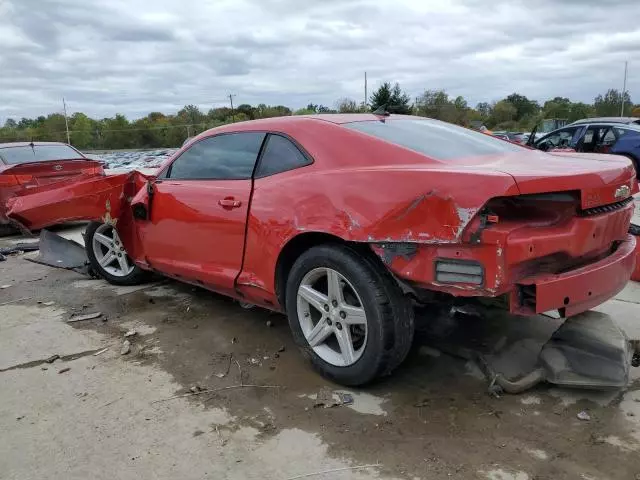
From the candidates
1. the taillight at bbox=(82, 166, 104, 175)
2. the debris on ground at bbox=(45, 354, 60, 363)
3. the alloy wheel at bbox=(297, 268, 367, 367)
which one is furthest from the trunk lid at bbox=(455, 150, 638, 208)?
the taillight at bbox=(82, 166, 104, 175)

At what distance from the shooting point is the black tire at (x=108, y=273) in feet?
17.4

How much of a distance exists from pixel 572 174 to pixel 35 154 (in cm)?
855

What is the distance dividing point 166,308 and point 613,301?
3.64 meters

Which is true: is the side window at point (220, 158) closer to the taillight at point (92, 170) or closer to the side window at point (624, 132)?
the taillight at point (92, 170)

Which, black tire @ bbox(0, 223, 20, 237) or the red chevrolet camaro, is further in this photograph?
black tire @ bbox(0, 223, 20, 237)

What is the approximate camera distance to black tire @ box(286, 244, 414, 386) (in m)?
2.85

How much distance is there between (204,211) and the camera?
3883mm

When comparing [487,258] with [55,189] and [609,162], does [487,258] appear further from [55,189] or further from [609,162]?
[55,189]

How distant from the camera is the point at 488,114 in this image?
2726 inches

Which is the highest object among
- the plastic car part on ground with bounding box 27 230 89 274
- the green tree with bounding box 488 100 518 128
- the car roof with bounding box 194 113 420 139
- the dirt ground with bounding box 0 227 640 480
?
the green tree with bounding box 488 100 518 128

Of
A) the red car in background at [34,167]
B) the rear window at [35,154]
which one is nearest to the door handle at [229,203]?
the red car in background at [34,167]

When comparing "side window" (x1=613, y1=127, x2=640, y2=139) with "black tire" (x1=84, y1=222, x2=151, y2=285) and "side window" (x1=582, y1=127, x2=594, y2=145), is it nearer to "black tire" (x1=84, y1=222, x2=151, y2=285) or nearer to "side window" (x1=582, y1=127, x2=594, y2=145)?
"side window" (x1=582, y1=127, x2=594, y2=145)

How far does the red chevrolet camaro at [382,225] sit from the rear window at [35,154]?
559cm

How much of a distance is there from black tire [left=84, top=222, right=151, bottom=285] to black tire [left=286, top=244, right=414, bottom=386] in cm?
282
